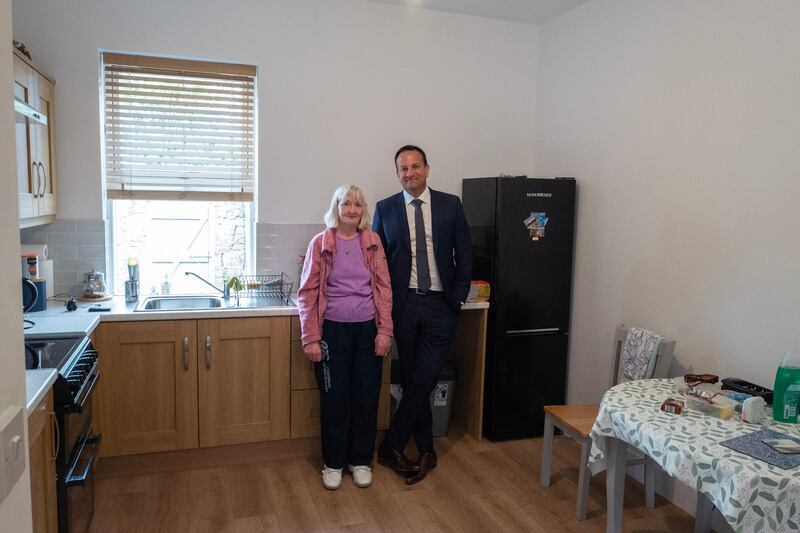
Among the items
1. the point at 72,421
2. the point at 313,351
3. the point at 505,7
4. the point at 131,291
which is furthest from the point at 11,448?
the point at 505,7

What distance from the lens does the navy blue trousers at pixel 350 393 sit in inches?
122

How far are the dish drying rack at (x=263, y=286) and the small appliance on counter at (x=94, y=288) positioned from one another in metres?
0.74

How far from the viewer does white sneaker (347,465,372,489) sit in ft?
10.3

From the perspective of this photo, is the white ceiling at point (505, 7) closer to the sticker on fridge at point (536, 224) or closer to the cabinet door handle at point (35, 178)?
the sticker on fridge at point (536, 224)

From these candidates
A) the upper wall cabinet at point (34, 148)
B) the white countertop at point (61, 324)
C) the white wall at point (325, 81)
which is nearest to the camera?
the white countertop at point (61, 324)

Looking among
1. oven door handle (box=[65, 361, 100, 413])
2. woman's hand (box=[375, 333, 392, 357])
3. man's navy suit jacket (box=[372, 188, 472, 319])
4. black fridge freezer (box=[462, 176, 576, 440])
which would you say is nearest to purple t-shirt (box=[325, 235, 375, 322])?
woman's hand (box=[375, 333, 392, 357])

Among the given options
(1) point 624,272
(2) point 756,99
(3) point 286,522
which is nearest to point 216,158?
(3) point 286,522

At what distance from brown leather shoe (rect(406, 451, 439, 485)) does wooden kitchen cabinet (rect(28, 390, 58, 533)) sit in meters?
1.70

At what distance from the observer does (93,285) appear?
3428 millimetres

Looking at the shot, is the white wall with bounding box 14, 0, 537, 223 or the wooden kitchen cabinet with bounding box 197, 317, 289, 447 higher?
the white wall with bounding box 14, 0, 537, 223

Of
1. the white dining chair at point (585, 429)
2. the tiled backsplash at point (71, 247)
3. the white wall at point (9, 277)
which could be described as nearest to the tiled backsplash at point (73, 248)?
the tiled backsplash at point (71, 247)

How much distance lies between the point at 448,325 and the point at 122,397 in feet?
5.56

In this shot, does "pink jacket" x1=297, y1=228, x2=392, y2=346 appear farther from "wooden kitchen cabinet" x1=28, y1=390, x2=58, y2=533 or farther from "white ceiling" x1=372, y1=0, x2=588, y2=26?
"white ceiling" x1=372, y1=0, x2=588, y2=26

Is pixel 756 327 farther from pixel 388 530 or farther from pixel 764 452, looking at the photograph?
pixel 388 530
